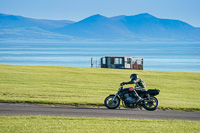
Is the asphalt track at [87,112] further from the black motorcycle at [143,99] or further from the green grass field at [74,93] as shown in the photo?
the green grass field at [74,93]

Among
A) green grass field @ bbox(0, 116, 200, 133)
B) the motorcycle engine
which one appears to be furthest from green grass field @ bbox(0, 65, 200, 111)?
green grass field @ bbox(0, 116, 200, 133)

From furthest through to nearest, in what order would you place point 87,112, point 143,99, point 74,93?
point 74,93 → point 143,99 → point 87,112

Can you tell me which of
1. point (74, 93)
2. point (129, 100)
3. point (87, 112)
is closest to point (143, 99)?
point (129, 100)

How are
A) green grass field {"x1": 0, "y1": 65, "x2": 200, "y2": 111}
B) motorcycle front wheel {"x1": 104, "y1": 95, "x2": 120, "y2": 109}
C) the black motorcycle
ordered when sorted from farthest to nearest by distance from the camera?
1. green grass field {"x1": 0, "y1": 65, "x2": 200, "y2": 111}
2. motorcycle front wheel {"x1": 104, "y1": 95, "x2": 120, "y2": 109}
3. the black motorcycle

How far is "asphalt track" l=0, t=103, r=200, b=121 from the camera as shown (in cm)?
1281

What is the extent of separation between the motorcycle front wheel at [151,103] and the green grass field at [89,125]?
7.67 feet

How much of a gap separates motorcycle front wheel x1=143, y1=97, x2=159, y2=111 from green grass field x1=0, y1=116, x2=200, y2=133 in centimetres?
234

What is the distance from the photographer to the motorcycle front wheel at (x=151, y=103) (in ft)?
47.0

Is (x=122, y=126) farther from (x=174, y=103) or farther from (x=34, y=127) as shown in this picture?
(x=174, y=103)

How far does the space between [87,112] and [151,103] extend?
2663 mm

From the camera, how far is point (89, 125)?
10.6 m

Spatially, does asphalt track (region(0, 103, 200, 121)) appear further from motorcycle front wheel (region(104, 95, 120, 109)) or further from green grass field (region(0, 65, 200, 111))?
green grass field (region(0, 65, 200, 111))

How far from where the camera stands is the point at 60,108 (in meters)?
14.3

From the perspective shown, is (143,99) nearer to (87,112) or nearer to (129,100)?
(129,100)
